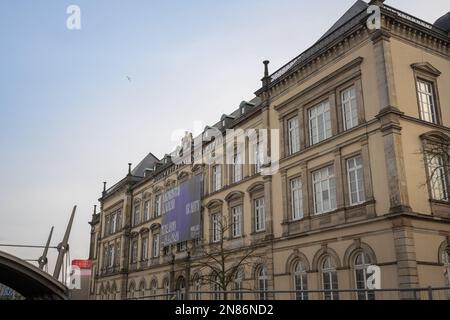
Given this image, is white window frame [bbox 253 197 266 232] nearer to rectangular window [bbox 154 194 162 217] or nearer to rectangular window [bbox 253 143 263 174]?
rectangular window [bbox 253 143 263 174]

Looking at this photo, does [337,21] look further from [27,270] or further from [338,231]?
[27,270]

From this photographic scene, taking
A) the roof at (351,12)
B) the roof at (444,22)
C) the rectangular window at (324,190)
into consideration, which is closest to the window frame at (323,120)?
the rectangular window at (324,190)

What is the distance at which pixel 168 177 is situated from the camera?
45062mm

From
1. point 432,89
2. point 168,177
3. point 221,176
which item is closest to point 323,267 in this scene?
point 432,89

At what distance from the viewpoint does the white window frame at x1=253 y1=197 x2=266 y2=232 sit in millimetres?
29859

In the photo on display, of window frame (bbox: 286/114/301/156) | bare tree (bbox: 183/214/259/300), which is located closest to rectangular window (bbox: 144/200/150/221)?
bare tree (bbox: 183/214/259/300)

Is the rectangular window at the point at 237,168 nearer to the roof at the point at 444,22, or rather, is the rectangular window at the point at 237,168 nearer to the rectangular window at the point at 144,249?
the roof at the point at 444,22

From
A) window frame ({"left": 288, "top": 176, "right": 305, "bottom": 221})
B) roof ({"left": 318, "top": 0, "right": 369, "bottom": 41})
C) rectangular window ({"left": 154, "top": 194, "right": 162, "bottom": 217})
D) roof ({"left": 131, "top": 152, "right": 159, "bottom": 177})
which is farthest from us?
roof ({"left": 131, "top": 152, "right": 159, "bottom": 177})

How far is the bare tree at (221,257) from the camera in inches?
1149

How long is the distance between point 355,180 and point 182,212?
19745mm

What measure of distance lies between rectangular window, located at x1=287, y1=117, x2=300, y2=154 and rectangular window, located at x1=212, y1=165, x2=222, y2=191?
909cm

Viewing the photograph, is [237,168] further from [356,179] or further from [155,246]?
[155,246]

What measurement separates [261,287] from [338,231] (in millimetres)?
8037

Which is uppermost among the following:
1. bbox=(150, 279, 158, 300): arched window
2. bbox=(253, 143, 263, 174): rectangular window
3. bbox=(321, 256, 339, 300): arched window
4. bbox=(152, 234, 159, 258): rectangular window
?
bbox=(253, 143, 263, 174): rectangular window
